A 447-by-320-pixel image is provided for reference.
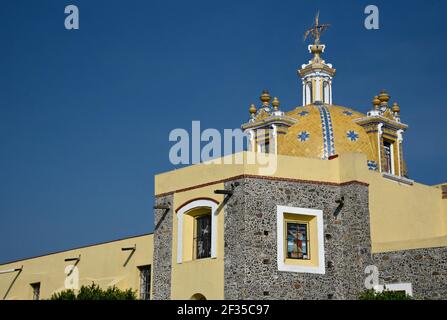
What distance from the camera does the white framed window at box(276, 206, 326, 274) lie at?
71.1ft

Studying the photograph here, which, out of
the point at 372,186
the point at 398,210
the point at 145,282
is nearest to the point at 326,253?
the point at 372,186

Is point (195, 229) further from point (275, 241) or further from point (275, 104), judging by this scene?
point (275, 104)

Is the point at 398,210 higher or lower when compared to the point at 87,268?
higher

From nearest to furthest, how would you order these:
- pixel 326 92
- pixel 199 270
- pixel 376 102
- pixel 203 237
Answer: pixel 199 270 → pixel 203 237 → pixel 376 102 → pixel 326 92

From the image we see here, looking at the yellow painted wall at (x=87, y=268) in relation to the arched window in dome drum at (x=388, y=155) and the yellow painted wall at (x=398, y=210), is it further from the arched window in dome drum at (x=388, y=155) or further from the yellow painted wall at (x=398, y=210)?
the arched window in dome drum at (x=388, y=155)

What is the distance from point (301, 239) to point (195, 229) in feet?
10.9

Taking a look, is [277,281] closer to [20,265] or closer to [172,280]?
[172,280]

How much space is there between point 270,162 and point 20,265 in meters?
16.0

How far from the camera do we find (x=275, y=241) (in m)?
21.5

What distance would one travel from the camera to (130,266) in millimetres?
26984

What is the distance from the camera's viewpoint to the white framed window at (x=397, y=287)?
21188 millimetres

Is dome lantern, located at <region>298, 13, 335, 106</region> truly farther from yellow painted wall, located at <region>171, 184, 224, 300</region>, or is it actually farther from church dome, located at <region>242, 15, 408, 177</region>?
yellow painted wall, located at <region>171, 184, 224, 300</region>

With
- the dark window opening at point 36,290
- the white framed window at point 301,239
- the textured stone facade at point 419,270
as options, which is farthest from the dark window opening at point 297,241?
the dark window opening at point 36,290
